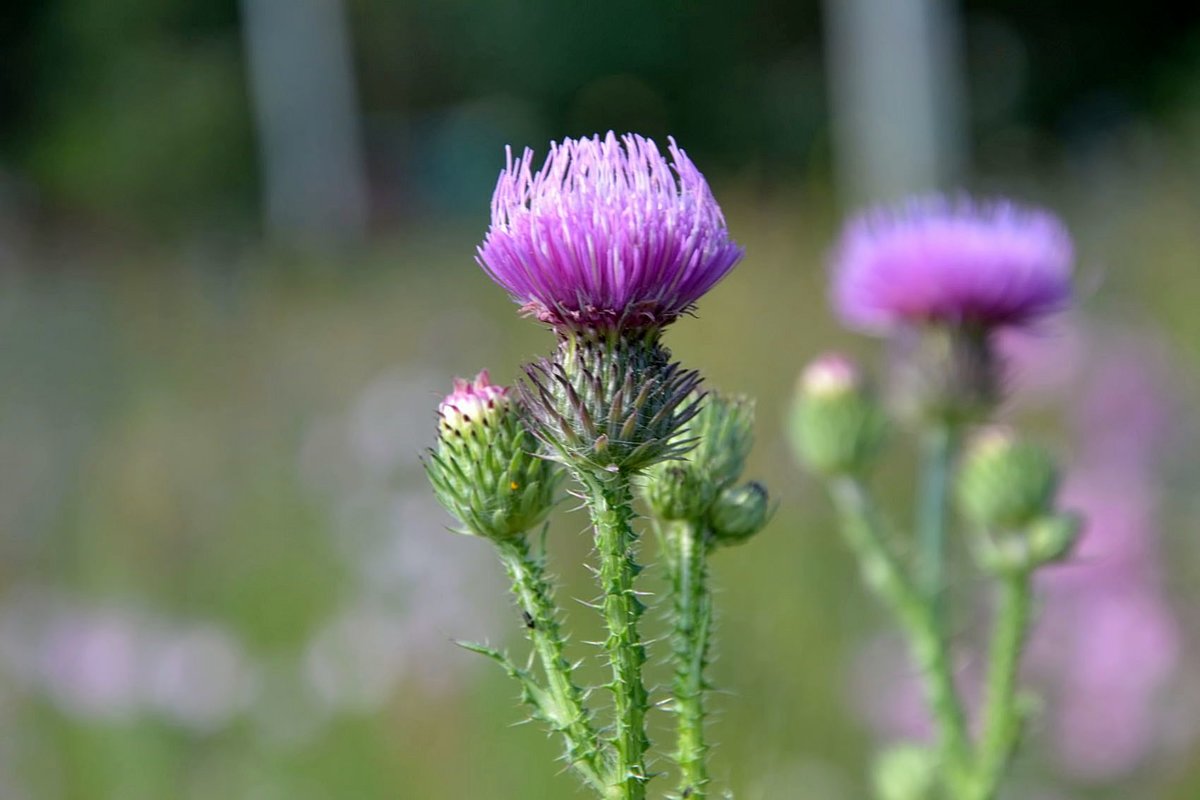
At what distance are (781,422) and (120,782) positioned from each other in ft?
7.16

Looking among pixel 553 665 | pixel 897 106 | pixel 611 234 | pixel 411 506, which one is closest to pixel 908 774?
pixel 553 665

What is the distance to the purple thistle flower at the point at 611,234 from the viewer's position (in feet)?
3.55

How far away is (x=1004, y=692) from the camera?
66.4 inches

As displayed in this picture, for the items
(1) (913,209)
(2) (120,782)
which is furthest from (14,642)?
(1) (913,209)

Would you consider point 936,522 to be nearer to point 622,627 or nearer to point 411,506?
point 622,627

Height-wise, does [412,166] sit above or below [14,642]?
above

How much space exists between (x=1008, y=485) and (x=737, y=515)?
813 mm

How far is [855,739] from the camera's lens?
3104 millimetres

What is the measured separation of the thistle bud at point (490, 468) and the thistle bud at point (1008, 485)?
939 mm

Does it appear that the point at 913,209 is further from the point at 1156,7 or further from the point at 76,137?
the point at 76,137

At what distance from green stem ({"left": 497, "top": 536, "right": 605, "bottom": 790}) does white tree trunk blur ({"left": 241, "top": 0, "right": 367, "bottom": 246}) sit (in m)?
15.1

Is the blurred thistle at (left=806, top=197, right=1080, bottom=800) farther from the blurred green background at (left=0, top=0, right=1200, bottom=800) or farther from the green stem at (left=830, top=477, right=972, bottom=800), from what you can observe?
the blurred green background at (left=0, top=0, right=1200, bottom=800)

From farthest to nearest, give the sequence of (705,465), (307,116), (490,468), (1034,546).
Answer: (307,116) → (1034,546) → (705,465) → (490,468)

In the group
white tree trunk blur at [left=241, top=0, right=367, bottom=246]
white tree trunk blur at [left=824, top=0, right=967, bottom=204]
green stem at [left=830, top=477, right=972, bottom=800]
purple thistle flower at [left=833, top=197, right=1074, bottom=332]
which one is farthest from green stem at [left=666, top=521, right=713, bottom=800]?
white tree trunk blur at [left=241, top=0, right=367, bottom=246]
